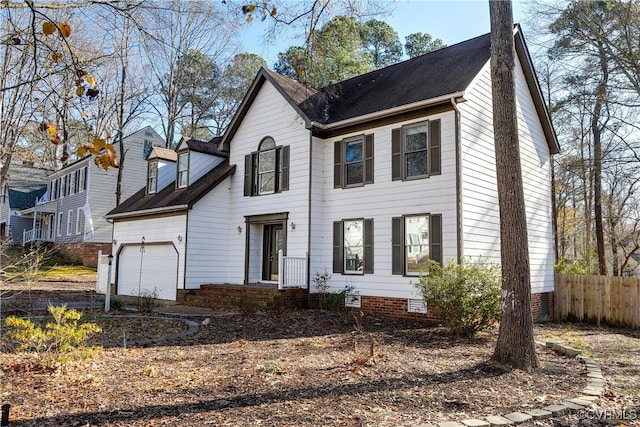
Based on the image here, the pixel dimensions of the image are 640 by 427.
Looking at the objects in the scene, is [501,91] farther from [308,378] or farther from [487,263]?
[487,263]

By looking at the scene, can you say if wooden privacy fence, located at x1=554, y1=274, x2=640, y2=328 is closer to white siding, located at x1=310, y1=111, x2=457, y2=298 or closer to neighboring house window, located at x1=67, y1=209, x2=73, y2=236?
white siding, located at x1=310, y1=111, x2=457, y2=298

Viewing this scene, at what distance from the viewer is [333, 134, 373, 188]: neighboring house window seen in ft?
42.8

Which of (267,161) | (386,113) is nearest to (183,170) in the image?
(267,161)

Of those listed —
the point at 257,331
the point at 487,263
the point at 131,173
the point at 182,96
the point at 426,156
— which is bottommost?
the point at 257,331

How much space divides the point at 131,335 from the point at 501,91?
7.75 metres

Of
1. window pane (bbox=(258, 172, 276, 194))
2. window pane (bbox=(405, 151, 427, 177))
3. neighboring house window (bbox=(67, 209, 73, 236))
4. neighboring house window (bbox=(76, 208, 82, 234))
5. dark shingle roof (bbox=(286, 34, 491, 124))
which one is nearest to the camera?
window pane (bbox=(405, 151, 427, 177))

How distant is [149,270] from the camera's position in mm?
16875

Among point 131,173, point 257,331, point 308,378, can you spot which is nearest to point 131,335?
point 257,331

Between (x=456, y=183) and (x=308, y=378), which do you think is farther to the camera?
(x=456, y=183)

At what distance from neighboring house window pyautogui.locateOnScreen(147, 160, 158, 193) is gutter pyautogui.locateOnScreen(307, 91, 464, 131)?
822 centimetres

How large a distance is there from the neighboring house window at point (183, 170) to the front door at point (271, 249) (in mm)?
3882

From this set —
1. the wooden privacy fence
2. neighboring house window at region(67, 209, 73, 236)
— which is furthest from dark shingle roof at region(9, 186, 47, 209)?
the wooden privacy fence

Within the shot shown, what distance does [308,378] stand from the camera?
5.58 meters

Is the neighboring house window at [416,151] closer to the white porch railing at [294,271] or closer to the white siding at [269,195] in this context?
the white siding at [269,195]
